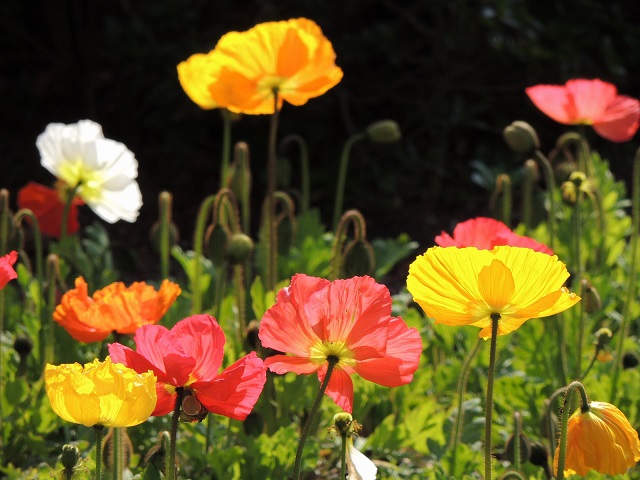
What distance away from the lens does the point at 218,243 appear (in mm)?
2211

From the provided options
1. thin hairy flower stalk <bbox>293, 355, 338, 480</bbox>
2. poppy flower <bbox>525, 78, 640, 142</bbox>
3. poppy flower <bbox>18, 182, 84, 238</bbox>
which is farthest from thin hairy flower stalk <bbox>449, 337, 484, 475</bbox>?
poppy flower <bbox>18, 182, 84, 238</bbox>

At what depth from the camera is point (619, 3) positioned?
464 centimetres

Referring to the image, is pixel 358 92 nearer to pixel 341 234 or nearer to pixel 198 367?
pixel 341 234

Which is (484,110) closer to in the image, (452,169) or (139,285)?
(452,169)

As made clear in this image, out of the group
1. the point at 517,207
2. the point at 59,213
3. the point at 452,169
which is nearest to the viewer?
the point at 59,213

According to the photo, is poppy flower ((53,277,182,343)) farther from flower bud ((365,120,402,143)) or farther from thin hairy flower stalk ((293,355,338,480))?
flower bud ((365,120,402,143))

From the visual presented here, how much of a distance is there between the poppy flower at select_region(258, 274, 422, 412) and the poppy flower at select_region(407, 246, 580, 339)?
51mm

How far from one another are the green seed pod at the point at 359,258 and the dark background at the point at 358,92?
1.97 m

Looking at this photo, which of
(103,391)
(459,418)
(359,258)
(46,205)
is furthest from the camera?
(46,205)

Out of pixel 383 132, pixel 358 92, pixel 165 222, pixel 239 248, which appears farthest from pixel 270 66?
pixel 358 92

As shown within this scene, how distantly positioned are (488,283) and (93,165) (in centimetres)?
119

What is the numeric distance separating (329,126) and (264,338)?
324 centimetres

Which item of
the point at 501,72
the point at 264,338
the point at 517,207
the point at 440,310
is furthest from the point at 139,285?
the point at 501,72

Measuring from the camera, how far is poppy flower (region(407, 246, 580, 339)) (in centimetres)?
122
